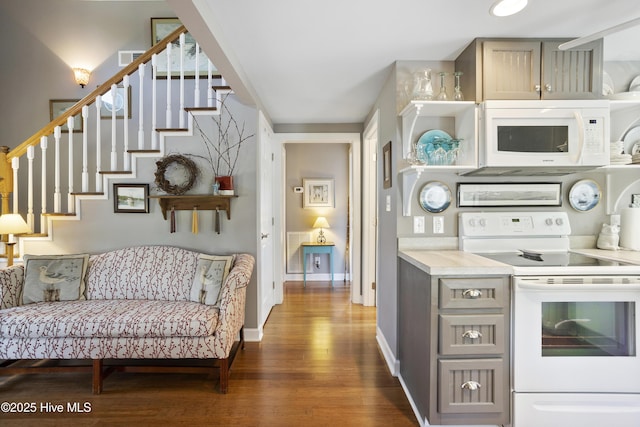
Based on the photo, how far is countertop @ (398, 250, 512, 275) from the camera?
61.1 inches

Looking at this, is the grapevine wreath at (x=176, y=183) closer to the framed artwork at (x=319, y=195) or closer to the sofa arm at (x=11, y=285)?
the sofa arm at (x=11, y=285)

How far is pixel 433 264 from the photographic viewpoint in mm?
1606

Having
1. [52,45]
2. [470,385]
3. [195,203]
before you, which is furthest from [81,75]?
[470,385]

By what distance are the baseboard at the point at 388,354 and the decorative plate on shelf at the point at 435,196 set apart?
3.79 ft

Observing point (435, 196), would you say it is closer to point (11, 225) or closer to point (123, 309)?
point (123, 309)

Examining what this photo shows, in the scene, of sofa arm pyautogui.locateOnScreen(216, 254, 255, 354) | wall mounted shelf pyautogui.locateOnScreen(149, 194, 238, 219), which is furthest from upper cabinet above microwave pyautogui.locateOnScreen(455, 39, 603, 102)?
wall mounted shelf pyautogui.locateOnScreen(149, 194, 238, 219)

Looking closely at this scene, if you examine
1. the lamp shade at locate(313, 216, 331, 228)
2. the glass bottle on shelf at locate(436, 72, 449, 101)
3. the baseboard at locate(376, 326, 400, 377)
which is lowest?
the baseboard at locate(376, 326, 400, 377)

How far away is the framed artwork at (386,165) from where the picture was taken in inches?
92.5

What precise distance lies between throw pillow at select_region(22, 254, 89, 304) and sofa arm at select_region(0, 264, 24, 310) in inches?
1.5

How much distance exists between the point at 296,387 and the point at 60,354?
63.2 inches

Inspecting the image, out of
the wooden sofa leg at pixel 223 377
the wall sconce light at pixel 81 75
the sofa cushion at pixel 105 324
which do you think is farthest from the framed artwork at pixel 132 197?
the wall sconce light at pixel 81 75

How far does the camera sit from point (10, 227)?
2.46m

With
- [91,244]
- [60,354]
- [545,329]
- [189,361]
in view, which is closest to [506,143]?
[545,329]

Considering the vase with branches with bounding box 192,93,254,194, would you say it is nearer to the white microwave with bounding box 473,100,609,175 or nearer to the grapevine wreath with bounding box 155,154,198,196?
the grapevine wreath with bounding box 155,154,198,196
